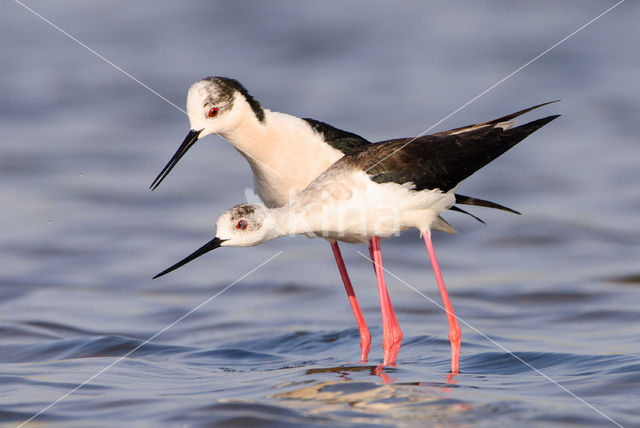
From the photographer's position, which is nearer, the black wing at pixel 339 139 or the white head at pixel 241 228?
the white head at pixel 241 228

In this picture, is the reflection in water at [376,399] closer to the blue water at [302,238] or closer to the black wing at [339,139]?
the blue water at [302,238]

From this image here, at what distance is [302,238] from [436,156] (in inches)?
174

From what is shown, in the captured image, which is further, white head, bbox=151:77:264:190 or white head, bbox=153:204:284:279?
white head, bbox=151:77:264:190

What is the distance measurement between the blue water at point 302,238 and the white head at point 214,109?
1.69 m

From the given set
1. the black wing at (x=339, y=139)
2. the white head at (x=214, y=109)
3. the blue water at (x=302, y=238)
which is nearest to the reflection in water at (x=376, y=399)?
the blue water at (x=302, y=238)

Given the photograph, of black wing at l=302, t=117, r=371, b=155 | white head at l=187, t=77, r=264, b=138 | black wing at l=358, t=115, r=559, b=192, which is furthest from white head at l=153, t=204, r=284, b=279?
black wing at l=302, t=117, r=371, b=155

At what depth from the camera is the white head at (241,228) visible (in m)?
6.95

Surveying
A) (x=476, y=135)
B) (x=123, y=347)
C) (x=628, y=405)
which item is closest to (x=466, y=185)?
(x=476, y=135)

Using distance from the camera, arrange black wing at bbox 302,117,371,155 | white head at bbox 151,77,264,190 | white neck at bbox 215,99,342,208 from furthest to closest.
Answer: black wing at bbox 302,117,371,155 → white neck at bbox 215,99,342,208 → white head at bbox 151,77,264,190

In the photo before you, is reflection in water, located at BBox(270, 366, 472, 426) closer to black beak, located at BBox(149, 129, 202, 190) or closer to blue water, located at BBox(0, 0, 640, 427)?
blue water, located at BBox(0, 0, 640, 427)

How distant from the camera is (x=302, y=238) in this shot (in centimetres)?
1144

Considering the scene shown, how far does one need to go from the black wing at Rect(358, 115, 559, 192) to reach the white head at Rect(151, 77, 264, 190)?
1.18m

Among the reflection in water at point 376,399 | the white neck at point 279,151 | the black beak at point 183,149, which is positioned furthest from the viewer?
the white neck at point 279,151

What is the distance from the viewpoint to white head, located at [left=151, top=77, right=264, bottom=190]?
7.65 meters
